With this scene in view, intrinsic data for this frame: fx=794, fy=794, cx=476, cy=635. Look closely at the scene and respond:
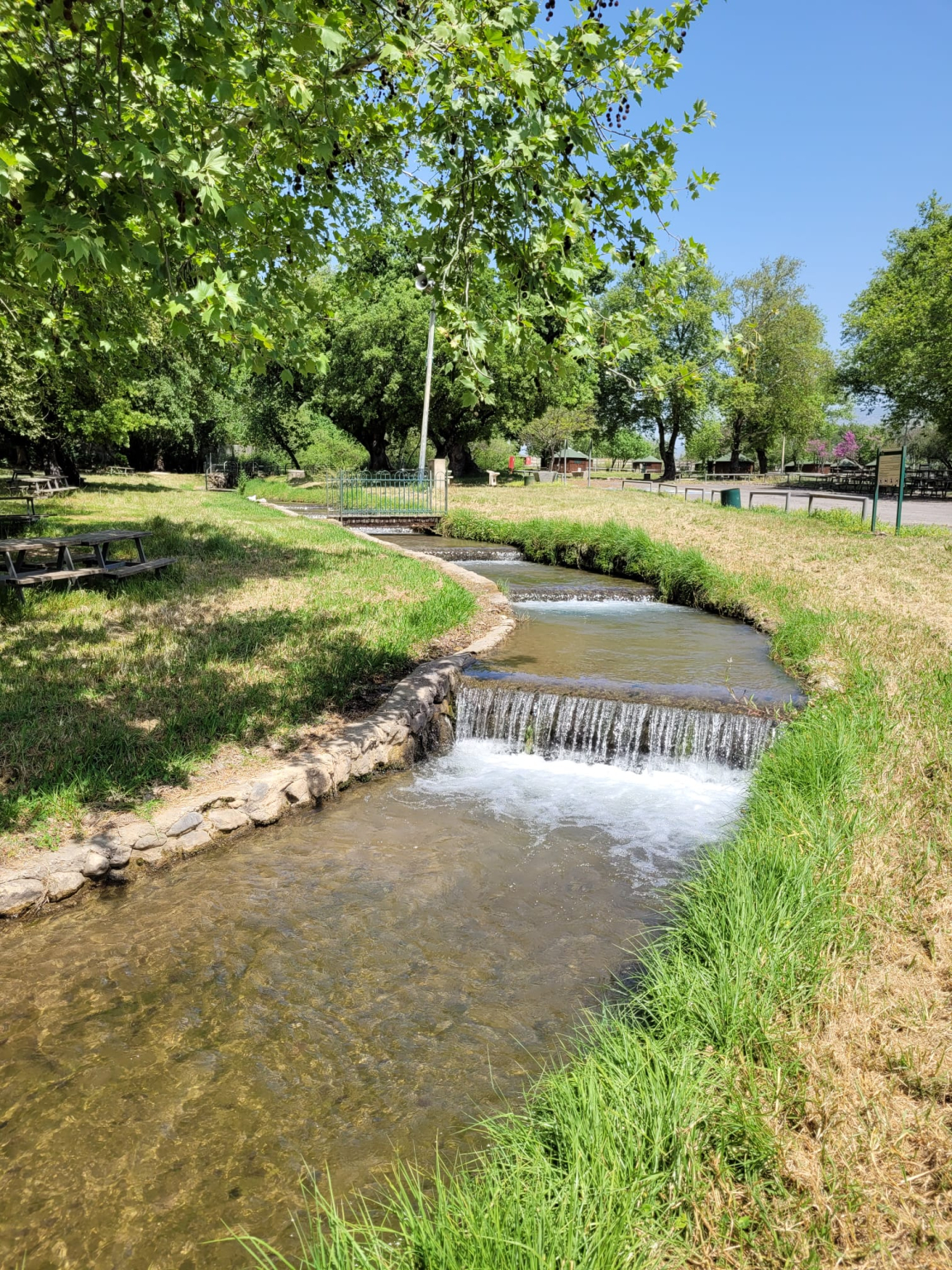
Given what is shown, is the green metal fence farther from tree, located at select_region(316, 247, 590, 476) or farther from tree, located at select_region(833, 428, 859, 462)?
tree, located at select_region(833, 428, 859, 462)

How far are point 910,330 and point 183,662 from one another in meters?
49.3

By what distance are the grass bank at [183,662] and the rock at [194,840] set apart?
502 millimetres

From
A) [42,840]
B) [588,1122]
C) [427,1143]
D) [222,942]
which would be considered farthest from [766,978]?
[42,840]

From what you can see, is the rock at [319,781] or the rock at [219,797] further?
the rock at [319,781]

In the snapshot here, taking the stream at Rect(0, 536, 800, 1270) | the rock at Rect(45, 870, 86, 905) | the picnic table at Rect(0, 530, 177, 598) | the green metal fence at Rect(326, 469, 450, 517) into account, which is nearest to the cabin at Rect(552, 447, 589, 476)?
the green metal fence at Rect(326, 469, 450, 517)

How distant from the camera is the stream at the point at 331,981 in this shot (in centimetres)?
321

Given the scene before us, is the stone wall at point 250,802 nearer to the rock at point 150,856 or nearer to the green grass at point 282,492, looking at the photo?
the rock at point 150,856

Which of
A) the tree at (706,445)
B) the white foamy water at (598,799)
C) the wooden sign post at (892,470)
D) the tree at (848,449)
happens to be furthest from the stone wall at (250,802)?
the tree at (848,449)

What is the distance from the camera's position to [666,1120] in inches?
109

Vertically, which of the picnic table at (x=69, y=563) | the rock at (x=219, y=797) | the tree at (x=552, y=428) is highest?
the tree at (x=552, y=428)

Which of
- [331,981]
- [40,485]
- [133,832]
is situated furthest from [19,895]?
[40,485]

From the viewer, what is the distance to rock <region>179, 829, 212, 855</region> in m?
5.77

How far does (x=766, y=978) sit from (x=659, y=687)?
18.3ft

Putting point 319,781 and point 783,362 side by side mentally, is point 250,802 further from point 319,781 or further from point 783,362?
point 783,362
